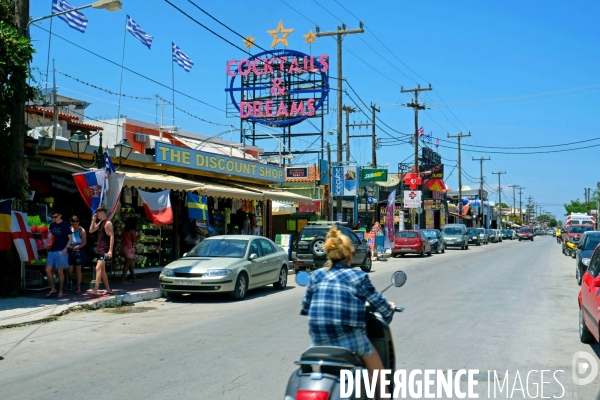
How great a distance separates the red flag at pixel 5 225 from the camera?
43.0 ft

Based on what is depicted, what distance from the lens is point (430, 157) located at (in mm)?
65312

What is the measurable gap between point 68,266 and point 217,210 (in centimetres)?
1005

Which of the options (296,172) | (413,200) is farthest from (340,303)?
(413,200)

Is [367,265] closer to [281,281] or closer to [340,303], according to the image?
[281,281]

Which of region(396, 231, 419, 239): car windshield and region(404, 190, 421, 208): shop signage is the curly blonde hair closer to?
region(396, 231, 419, 239): car windshield

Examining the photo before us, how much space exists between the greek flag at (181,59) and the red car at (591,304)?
18.0m

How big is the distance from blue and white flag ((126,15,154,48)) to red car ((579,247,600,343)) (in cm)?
1584

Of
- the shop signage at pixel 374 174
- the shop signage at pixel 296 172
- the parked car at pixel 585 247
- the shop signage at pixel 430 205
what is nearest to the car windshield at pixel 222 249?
the parked car at pixel 585 247

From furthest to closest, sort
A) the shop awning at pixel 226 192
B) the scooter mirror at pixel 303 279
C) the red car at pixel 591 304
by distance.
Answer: the shop awning at pixel 226 192 → the red car at pixel 591 304 → the scooter mirror at pixel 303 279

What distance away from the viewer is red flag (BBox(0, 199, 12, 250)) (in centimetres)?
1310

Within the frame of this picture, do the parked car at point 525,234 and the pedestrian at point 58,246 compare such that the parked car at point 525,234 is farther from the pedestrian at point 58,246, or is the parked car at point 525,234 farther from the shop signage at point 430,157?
the pedestrian at point 58,246

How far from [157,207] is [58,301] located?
4.23 meters

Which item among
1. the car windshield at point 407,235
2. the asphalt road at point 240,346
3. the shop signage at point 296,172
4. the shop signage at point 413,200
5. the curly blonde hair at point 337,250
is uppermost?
the shop signage at point 296,172

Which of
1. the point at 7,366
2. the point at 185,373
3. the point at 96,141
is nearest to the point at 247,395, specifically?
the point at 185,373
